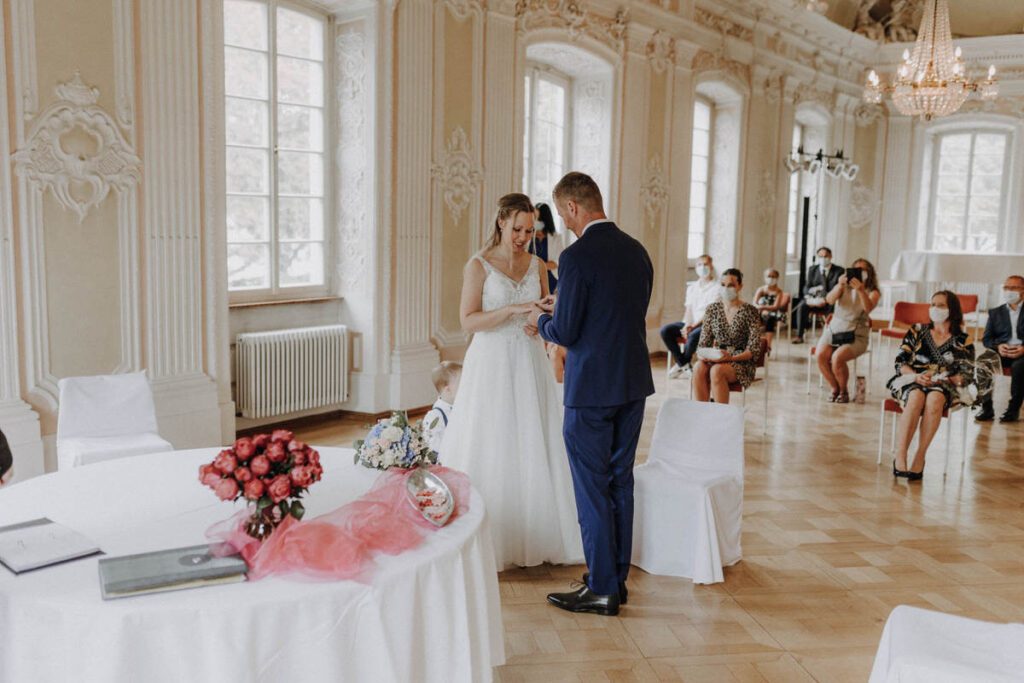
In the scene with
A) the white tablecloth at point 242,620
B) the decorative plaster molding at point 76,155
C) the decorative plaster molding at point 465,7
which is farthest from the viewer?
the decorative plaster molding at point 465,7

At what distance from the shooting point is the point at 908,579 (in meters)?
4.12

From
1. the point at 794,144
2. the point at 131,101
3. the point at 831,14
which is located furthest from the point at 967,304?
the point at 131,101

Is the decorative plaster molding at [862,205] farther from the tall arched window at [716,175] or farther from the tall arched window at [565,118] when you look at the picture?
the tall arched window at [565,118]

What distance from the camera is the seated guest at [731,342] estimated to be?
6.85m

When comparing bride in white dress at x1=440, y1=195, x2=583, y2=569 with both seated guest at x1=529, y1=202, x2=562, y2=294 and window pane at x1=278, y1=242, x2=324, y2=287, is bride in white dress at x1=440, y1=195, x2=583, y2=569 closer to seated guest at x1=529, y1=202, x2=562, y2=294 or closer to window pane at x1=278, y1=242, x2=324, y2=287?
seated guest at x1=529, y1=202, x2=562, y2=294

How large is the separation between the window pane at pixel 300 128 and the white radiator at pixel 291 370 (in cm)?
148

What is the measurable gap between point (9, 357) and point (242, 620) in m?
3.76

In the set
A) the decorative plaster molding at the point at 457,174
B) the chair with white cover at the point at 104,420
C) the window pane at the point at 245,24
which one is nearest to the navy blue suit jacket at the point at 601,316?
the chair with white cover at the point at 104,420

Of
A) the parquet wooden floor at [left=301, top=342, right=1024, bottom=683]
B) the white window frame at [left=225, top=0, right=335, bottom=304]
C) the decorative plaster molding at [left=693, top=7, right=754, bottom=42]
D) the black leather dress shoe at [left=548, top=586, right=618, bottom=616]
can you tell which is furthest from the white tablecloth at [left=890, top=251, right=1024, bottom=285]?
the black leather dress shoe at [left=548, top=586, right=618, bottom=616]

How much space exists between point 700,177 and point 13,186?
941cm

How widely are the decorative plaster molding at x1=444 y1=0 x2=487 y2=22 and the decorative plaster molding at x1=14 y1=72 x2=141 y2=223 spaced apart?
3351 millimetres

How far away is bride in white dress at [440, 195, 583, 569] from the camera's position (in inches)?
154

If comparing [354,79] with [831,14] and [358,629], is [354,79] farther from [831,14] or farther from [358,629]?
[831,14]

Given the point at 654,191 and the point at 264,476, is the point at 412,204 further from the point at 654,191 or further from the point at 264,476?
the point at 264,476
